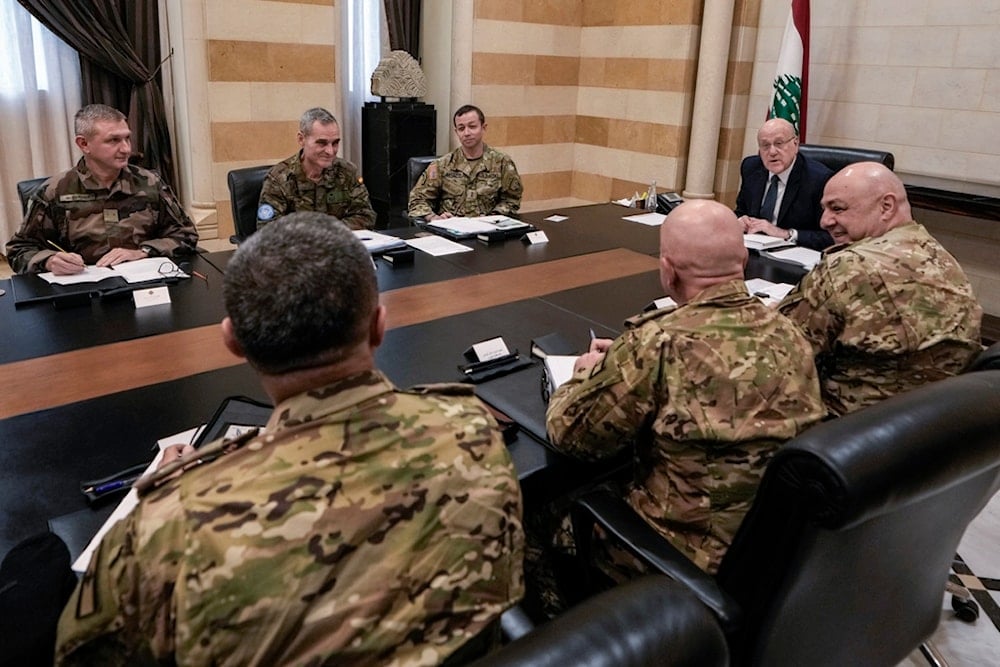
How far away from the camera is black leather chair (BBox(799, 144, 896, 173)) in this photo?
347 centimetres

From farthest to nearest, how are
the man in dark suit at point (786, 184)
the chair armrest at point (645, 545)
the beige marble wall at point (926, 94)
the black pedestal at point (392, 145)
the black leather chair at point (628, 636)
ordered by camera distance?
the black pedestal at point (392, 145) → the beige marble wall at point (926, 94) → the man in dark suit at point (786, 184) → the chair armrest at point (645, 545) → the black leather chair at point (628, 636)

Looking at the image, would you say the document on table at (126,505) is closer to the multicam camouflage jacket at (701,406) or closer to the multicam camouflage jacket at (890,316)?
the multicam camouflage jacket at (701,406)

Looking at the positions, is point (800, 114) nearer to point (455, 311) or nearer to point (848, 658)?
point (455, 311)

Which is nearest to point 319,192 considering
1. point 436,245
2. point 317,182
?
point 317,182

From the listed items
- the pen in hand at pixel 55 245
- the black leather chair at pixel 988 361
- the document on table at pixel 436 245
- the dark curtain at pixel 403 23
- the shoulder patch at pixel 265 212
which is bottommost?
the document on table at pixel 436 245

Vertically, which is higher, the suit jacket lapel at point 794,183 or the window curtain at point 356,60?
the window curtain at point 356,60

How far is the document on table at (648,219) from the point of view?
3558mm

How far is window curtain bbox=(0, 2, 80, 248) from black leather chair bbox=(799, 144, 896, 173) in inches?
164

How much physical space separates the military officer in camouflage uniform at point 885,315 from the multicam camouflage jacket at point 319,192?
2.06 m

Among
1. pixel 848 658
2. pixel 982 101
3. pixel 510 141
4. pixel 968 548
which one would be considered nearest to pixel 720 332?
pixel 848 658

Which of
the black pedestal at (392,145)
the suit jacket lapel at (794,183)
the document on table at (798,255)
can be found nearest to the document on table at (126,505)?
Result: the document on table at (798,255)

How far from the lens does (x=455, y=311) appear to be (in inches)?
88.4

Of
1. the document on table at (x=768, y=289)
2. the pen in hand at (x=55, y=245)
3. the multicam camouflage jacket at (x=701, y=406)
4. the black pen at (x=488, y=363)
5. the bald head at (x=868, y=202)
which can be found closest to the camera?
the multicam camouflage jacket at (x=701, y=406)

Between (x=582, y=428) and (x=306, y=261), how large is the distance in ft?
2.37
